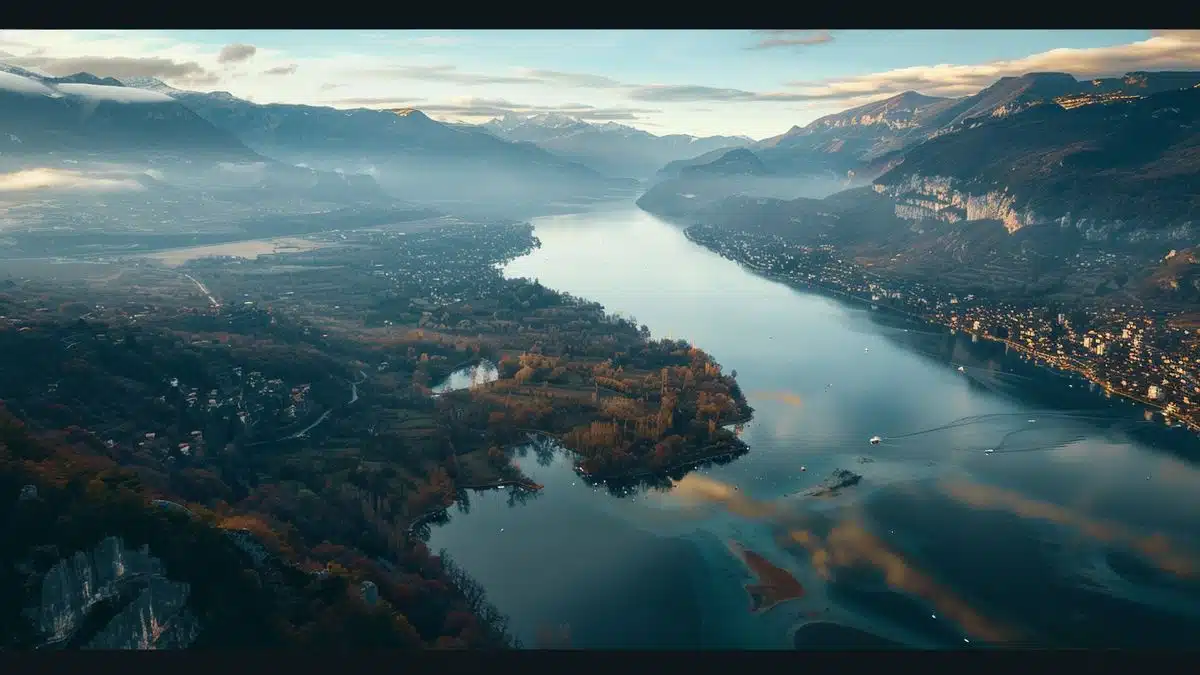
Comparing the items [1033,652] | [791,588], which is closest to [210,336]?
[791,588]

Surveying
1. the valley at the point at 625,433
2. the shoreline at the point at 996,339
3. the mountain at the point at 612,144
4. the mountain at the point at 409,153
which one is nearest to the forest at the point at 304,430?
the valley at the point at 625,433

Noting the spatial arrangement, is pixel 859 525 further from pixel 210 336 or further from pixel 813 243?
pixel 813 243

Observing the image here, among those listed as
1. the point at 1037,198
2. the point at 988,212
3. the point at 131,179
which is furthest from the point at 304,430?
the point at 131,179

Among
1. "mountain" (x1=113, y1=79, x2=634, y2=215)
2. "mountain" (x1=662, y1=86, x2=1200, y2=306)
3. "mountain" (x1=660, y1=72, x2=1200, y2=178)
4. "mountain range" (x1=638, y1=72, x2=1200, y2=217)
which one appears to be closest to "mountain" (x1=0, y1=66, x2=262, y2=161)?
"mountain" (x1=113, y1=79, x2=634, y2=215)

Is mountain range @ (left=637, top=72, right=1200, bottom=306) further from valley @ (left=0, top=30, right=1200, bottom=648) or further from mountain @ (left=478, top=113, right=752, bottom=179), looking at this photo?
mountain @ (left=478, top=113, right=752, bottom=179)

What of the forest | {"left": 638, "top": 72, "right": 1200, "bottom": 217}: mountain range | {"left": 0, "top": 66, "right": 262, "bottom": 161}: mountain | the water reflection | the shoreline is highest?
{"left": 0, "top": 66, "right": 262, "bottom": 161}: mountain

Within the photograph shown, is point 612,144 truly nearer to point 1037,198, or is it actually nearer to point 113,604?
point 1037,198
